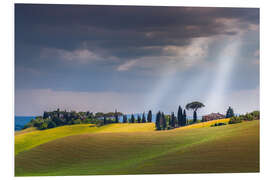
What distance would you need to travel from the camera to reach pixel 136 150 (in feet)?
28.3

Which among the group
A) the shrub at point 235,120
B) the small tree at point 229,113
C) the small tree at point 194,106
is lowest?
the shrub at point 235,120

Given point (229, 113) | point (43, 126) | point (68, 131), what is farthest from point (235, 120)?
point (43, 126)

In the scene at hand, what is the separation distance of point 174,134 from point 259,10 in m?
4.03

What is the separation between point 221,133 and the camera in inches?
342

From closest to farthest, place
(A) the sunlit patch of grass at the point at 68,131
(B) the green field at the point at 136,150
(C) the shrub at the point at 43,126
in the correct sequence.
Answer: (B) the green field at the point at 136,150, (A) the sunlit patch of grass at the point at 68,131, (C) the shrub at the point at 43,126

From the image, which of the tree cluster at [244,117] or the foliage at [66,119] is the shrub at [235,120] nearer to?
the tree cluster at [244,117]

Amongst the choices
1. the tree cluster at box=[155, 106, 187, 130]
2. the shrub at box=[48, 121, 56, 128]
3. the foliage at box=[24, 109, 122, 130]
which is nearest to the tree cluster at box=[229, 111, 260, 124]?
the tree cluster at box=[155, 106, 187, 130]

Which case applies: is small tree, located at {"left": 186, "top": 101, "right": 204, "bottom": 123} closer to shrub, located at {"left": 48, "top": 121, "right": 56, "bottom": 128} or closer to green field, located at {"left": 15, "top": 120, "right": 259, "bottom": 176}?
green field, located at {"left": 15, "top": 120, "right": 259, "bottom": 176}

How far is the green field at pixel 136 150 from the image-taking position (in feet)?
27.3

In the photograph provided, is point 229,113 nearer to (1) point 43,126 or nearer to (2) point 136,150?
(2) point 136,150

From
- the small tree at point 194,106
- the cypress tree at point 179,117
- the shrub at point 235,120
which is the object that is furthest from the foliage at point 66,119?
the shrub at point 235,120

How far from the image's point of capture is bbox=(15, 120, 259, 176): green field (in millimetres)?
8312

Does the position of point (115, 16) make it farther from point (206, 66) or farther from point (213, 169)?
point (213, 169)
